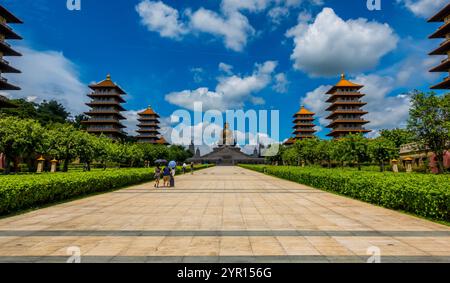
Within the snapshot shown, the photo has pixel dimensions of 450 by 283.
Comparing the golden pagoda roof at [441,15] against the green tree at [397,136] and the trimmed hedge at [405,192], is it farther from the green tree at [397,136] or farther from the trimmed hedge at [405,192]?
the trimmed hedge at [405,192]

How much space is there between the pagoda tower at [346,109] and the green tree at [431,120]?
38399 mm

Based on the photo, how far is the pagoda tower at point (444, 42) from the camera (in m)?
33.5

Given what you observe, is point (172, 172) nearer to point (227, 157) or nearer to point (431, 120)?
point (431, 120)

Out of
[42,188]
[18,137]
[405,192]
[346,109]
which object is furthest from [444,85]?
[18,137]

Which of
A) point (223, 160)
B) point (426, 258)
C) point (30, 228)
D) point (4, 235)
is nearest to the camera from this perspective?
point (426, 258)

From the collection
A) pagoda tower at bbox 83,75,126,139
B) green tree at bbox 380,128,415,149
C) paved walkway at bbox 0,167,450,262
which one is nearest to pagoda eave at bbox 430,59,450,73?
green tree at bbox 380,128,415,149

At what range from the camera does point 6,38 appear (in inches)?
1515

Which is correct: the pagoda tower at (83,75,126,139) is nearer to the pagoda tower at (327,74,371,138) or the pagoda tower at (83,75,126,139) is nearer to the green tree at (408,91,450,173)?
the pagoda tower at (327,74,371,138)

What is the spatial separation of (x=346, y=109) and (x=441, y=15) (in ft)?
96.4

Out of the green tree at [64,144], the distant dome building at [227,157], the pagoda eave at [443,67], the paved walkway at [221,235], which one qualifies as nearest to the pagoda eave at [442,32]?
the pagoda eave at [443,67]
